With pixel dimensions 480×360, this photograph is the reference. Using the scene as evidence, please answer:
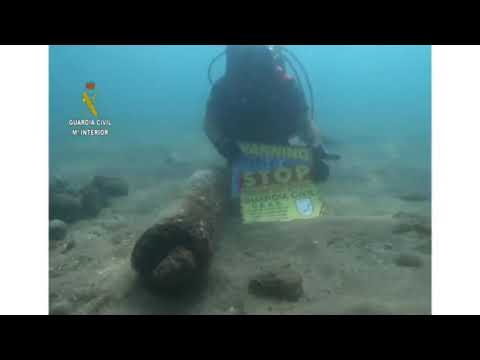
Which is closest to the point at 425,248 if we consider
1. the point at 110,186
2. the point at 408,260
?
the point at 408,260

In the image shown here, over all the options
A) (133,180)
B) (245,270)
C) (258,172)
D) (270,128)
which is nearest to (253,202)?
(258,172)

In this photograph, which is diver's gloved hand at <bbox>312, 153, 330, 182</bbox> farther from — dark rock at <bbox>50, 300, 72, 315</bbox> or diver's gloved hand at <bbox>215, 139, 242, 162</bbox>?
dark rock at <bbox>50, 300, 72, 315</bbox>

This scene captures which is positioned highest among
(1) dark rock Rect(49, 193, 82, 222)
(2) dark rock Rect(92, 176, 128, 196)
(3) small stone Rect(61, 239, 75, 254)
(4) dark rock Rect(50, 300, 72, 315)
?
(2) dark rock Rect(92, 176, 128, 196)

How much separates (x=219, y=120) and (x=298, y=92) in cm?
A: 171

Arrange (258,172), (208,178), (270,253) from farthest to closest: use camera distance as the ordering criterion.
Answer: (258,172), (208,178), (270,253)

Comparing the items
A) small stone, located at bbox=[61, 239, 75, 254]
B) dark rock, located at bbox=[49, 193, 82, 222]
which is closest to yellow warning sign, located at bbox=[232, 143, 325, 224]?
small stone, located at bbox=[61, 239, 75, 254]

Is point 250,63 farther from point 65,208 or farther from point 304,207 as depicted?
point 65,208

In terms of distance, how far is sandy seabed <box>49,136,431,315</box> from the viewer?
10.8 ft

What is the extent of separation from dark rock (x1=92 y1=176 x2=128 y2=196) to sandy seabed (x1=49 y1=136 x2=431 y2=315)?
0.53 metres

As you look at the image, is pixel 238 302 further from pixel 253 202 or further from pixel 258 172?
pixel 258 172

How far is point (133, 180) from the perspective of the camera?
9094 millimetres

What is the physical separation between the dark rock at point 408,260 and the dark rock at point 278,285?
1324 millimetres

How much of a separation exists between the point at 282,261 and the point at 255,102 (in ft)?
11.6

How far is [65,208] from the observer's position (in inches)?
246
